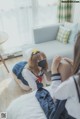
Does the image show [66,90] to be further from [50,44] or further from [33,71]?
[50,44]

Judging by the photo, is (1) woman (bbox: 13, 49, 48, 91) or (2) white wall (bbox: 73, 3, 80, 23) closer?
(1) woman (bbox: 13, 49, 48, 91)

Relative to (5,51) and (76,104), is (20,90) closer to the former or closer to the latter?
(5,51)

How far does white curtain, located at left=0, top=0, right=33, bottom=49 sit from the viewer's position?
284cm

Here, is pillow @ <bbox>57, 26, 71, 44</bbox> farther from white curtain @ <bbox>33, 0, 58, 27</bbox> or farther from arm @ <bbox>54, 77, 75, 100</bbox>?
arm @ <bbox>54, 77, 75, 100</bbox>

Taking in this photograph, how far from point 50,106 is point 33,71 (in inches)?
30.0

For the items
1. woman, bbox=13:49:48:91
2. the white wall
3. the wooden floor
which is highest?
the white wall

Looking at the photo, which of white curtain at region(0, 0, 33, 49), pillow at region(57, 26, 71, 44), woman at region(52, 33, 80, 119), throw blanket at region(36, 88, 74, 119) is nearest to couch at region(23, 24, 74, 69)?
pillow at region(57, 26, 71, 44)

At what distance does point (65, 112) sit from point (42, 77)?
3.11 ft

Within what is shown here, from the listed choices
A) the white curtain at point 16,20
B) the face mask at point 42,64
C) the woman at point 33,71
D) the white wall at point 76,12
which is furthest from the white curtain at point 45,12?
the face mask at point 42,64

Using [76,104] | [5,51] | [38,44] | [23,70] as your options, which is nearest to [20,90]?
[23,70]

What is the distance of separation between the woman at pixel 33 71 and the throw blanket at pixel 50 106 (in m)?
0.50

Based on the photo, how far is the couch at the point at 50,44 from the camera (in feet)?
7.78

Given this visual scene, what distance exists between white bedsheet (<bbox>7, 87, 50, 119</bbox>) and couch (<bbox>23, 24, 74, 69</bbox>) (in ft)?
3.65

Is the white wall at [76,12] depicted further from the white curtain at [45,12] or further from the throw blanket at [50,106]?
the throw blanket at [50,106]
